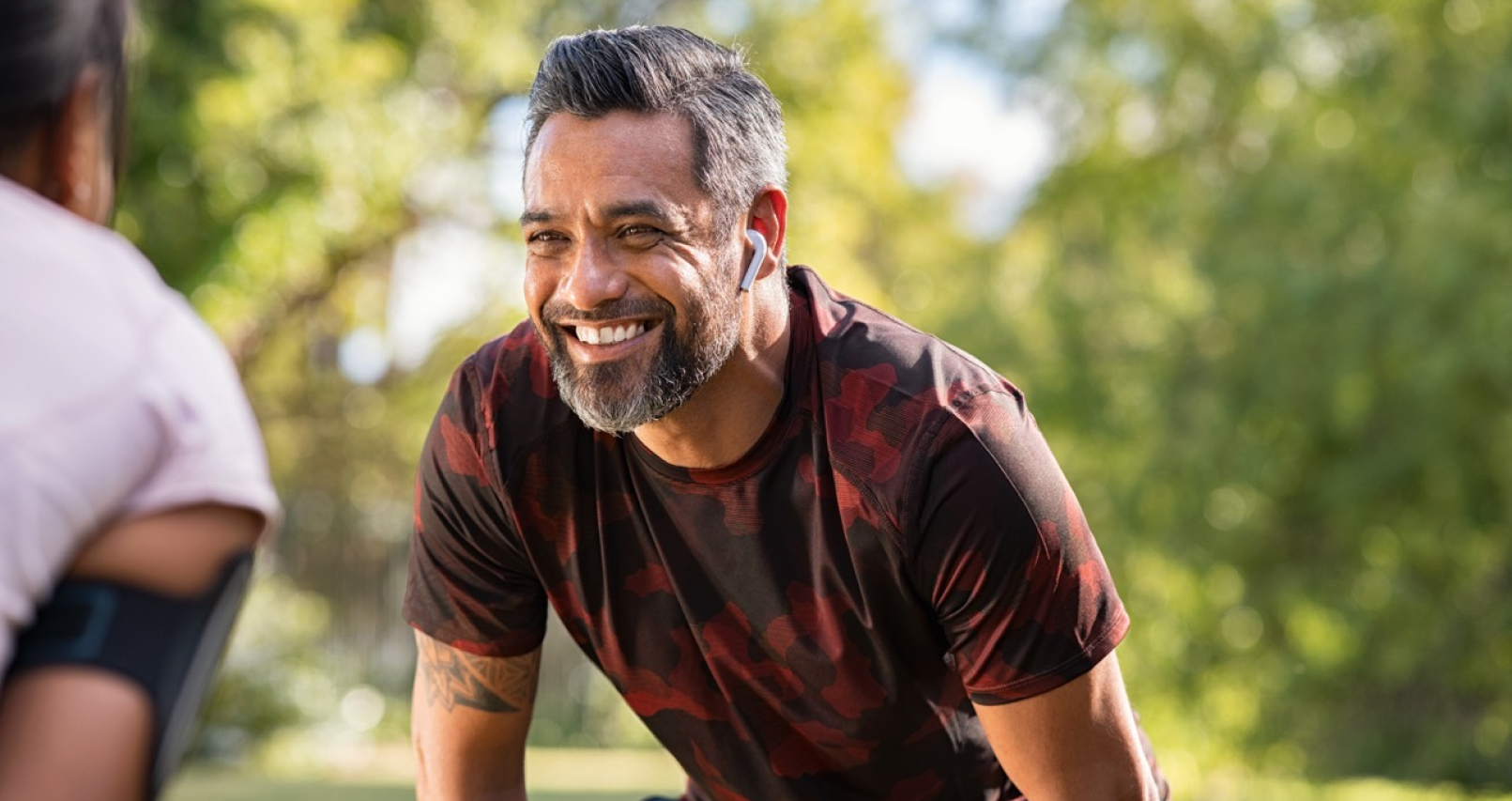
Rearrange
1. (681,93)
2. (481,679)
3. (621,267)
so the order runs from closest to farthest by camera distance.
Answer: (621,267), (681,93), (481,679)

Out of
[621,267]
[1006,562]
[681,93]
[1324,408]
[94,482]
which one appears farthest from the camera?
[1324,408]

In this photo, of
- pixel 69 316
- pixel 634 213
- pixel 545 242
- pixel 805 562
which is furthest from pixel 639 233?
pixel 69 316

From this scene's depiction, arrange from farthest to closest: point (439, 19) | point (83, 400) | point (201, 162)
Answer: point (439, 19), point (201, 162), point (83, 400)

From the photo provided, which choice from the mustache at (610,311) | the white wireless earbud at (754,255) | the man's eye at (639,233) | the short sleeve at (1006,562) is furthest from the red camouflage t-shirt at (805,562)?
the man's eye at (639,233)

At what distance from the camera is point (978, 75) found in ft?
50.5

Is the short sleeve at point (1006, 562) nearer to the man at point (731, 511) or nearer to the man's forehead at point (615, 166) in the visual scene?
the man at point (731, 511)

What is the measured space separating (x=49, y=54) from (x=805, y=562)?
5.43 ft

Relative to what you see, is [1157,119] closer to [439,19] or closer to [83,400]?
[439,19]

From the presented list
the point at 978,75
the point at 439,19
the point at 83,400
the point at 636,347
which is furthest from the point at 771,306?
the point at 978,75

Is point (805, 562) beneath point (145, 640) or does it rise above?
beneath

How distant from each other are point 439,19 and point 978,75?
218 inches

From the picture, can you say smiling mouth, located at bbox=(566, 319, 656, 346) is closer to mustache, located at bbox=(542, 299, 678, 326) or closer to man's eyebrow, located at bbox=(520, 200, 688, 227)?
mustache, located at bbox=(542, 299, 678, 326)

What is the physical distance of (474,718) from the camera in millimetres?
3205

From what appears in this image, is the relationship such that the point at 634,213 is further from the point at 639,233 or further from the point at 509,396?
the point at 509,396
